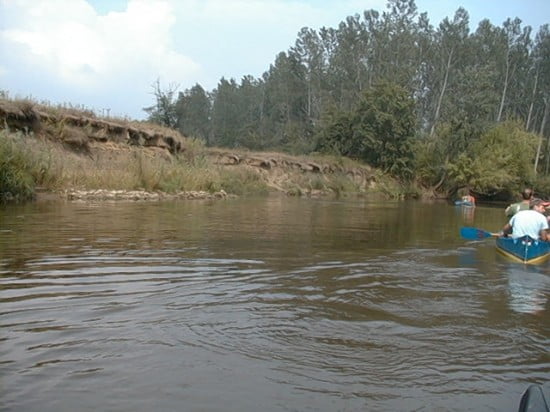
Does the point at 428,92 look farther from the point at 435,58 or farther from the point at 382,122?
the point at 382,122

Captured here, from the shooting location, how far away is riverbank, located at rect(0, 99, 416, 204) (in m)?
20.6

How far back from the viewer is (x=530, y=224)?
10883mm

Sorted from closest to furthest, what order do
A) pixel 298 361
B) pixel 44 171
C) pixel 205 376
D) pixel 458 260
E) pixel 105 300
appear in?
pixel 205 376 < pixel 298 361 < pixel 105 300 < pixel 458 260 < pixel 44 171

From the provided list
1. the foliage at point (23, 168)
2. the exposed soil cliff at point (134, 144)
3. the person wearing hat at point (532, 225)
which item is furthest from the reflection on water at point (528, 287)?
the exposed soil cliff at point (134, 144)

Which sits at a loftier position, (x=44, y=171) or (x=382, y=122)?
(x=382, y=122)

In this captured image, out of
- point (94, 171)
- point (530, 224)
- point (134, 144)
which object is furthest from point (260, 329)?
point (134, 144)

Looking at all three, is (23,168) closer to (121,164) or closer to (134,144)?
(121,164)

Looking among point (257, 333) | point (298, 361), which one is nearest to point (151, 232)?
point (257, 333)

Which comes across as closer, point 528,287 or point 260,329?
point 260,329

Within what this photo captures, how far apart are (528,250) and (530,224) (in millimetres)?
842

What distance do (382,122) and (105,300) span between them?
44.7 m

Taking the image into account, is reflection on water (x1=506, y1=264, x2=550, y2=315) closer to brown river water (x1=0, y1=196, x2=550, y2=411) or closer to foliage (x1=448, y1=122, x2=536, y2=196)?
brown river water (x1=0, y1=196, x2=550, y2=411)

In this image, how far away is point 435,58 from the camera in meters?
64.9

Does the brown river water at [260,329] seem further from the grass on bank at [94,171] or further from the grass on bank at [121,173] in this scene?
the grass on bank at [121,173]
